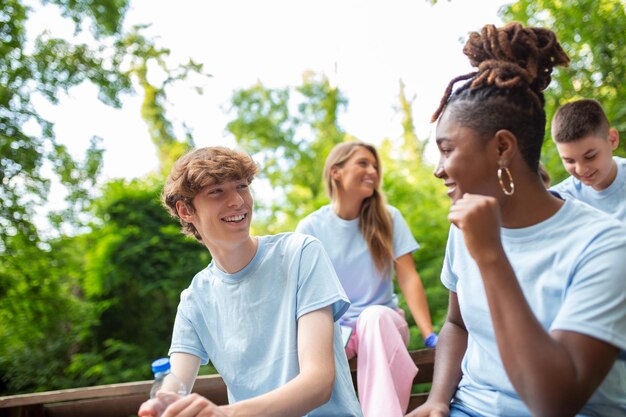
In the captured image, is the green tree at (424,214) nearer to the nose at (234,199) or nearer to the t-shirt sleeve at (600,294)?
the nose at (234,199)

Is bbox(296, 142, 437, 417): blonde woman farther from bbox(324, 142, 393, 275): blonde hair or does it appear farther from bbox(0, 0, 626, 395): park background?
bbox(0, 0, 626, 395): park background

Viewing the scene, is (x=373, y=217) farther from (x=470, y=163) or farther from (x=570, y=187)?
(x=470, y=163)

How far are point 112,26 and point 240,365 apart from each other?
4.21 metres

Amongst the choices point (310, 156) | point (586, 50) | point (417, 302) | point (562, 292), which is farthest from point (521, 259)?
point (310, 156)

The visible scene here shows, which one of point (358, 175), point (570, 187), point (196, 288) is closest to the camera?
point (196, 288)

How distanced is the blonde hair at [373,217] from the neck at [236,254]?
53.8 inches

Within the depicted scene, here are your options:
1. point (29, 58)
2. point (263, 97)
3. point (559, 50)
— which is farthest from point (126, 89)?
point (263, 97)

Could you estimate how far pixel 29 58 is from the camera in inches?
185

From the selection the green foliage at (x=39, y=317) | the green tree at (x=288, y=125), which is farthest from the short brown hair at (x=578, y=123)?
the green tree at (x=288, y=125)

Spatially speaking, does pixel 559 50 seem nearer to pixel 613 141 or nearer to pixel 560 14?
pixel 613 141

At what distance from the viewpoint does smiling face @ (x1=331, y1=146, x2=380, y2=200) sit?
3.43 metres

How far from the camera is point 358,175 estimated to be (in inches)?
136

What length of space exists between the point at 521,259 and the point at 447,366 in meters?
0.47

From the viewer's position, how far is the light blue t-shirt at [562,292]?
47.1 inches
